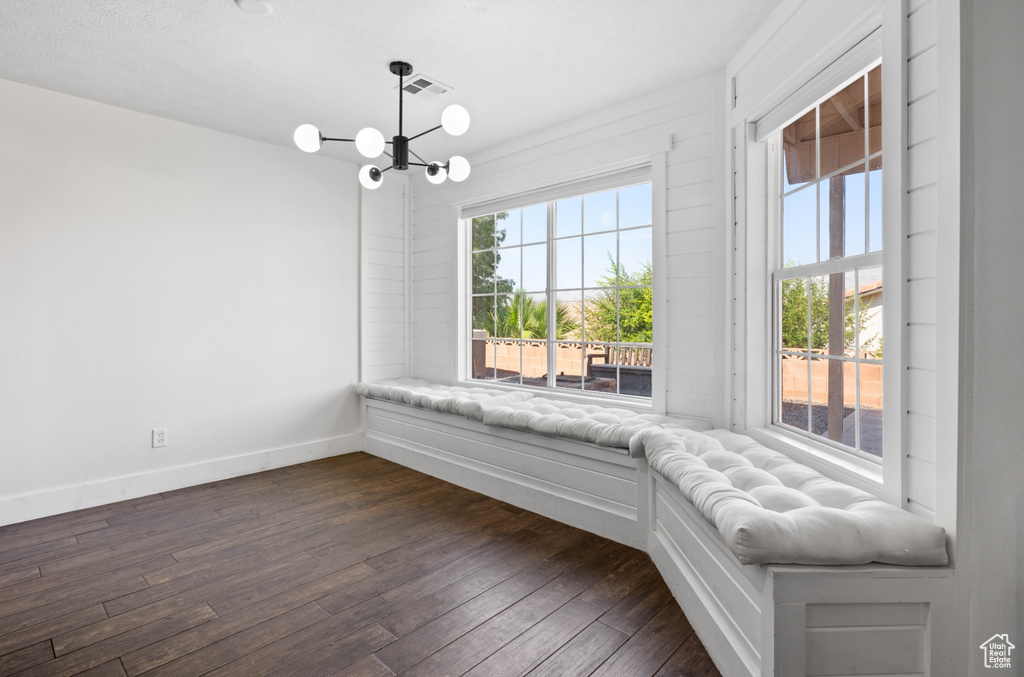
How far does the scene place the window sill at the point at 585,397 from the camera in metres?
3.16

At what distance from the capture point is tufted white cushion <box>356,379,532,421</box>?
3357 millimetres

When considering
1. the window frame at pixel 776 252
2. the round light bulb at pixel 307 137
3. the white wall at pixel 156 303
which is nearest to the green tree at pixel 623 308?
the window frame at pixel 776 252

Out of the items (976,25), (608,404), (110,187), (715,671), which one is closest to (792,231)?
(976,25)

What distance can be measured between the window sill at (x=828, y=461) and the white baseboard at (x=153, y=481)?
3297 millimetres

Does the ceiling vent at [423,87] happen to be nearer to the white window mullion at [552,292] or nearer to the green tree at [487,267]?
the white window mullion at [552,292]

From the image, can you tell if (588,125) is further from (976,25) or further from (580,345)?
(976,25)

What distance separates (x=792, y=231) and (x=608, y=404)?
1.51 m

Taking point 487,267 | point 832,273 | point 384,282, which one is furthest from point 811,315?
point 384,282

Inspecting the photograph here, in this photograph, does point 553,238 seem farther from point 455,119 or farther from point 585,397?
point 455,119

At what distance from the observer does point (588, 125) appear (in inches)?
131

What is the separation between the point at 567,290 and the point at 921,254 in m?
2.31

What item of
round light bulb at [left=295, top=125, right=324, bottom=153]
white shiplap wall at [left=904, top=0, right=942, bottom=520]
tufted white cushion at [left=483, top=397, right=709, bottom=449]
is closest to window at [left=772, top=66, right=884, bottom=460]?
white shiplap wall at [left=904, top=0, right=942, bottom=520]

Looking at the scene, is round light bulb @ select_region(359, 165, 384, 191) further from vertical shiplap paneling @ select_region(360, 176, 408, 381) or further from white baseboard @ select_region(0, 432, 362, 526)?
white baseboard @ select_region(0, 432, 362, 526)

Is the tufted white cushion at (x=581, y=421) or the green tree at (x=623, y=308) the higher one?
the green tree at (x=623, y=308)
